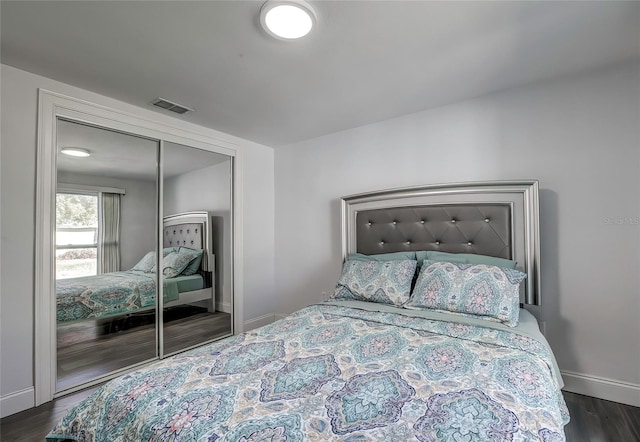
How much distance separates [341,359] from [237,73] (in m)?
2.02

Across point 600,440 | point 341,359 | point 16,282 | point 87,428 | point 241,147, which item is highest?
point 241,147

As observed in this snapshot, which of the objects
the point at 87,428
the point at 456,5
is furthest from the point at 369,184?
the point at 87,428

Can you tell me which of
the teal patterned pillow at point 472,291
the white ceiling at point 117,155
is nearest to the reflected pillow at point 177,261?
the white ceiling at point 117,155

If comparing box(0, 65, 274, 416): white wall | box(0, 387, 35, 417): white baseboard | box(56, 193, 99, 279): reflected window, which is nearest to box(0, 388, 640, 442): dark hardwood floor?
box(0, 387, 35, 417): white baseboard

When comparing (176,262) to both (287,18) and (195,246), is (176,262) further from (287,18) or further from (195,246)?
(287,18)

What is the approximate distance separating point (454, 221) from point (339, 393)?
195cm

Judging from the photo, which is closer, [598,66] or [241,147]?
[598,66]

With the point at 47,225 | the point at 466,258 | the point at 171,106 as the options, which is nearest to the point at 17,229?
the point at 47,225

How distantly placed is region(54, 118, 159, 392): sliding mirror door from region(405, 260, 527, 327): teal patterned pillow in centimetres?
238

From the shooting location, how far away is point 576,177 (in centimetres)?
227

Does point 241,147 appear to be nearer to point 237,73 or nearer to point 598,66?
point 237,73

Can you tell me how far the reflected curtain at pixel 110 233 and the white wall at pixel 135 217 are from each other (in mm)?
36

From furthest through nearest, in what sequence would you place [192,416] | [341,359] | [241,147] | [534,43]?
[241,147] < [534,43] < [341,359] < [192,416]

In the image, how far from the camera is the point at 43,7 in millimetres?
1561
